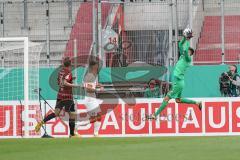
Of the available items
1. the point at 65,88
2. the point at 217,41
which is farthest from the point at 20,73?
the point at 217,41

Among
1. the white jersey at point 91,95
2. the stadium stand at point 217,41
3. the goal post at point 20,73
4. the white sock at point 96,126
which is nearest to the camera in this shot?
the white jersey at point 91,95

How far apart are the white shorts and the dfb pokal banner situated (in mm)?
702

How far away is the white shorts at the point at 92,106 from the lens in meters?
18.6

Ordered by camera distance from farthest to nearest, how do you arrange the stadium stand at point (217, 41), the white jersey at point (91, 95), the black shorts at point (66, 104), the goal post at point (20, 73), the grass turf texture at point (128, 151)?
the stadium stand at point (217, 41), the goal post at point (20, 73), the black shorts at point (66, 104), the white jersey at point (91, 95), the grass turf texture at point (128, 151)

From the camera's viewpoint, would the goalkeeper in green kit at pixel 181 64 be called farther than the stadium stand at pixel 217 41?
No

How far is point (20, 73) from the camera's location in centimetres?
2203

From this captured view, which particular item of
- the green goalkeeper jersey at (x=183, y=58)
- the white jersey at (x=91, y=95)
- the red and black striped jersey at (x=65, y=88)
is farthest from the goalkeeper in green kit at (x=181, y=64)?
the red and black striped jersey at (x=65, y=88)

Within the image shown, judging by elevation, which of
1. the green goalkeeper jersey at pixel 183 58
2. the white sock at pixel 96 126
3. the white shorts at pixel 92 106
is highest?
the green goalkeeper jersey at pixel 183 58

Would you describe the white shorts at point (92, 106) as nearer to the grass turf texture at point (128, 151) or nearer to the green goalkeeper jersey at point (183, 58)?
the green goalkeeper jersey at point (183, 58)

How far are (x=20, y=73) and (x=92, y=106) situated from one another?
3.98 meters

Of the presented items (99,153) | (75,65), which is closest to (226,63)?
(75,65)

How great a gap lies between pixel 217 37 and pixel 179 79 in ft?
21.7

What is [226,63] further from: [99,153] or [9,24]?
[99,153]

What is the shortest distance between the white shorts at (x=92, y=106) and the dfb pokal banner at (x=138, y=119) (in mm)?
702
